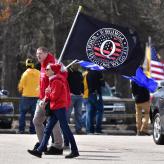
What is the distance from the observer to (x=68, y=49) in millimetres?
15492

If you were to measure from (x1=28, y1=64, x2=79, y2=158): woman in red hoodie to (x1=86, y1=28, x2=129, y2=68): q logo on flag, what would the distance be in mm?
2685

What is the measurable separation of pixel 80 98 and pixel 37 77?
4.55 feet

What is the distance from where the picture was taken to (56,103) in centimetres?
1292

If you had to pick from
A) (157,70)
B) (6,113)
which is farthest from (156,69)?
(6,113)

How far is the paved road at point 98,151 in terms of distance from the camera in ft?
42.0

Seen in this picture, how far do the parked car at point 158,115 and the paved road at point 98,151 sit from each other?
213 mm

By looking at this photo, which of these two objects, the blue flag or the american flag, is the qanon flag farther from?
the american flag

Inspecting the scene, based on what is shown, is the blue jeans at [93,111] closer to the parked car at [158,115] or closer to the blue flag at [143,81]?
the blue flag at [143,81]

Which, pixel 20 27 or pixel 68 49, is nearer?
pixel 68 49

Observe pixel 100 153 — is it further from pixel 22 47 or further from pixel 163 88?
pixel 22 47

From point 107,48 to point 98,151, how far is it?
6.89 feet

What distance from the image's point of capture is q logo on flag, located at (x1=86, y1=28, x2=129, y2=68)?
15.6 metres

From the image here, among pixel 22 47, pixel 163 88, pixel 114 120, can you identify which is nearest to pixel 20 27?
pixel 22 47

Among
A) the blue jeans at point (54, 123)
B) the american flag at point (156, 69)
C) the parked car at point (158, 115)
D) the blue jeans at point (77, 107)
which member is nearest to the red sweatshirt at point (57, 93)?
the blue jeans at point (54, 123)
